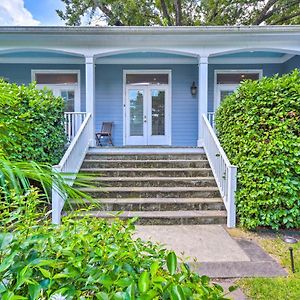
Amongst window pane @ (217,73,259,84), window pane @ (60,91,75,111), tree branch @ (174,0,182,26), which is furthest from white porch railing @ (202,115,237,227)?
tree branch @ (174,0,182,26)

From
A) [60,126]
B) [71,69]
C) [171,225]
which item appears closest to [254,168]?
[171,225]

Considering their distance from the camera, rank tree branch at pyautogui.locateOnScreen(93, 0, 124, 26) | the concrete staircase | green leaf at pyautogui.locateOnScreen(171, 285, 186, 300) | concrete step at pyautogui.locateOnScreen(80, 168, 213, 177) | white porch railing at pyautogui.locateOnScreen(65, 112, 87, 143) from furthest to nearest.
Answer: tree branch at pyautogui.locateOnScreen(93, 0, 124, 26) → white porch railing at pyautogui.locateOnScreen(65, 112, 87, 143) → concrete step at pyautogui.locateOnScreen(80, 168, 213, 177) → the concrete staircase → green leaf at pyautogui.locateOnScreen(171, 285, 186, 300)

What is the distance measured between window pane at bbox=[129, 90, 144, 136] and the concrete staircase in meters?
2.62

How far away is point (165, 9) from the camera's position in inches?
543

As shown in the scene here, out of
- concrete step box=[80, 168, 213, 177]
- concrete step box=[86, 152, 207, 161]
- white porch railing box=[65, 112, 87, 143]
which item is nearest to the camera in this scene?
concrete step box=[80, 168, 213, 177]

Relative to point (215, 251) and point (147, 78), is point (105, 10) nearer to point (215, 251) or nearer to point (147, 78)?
point (147, 78)

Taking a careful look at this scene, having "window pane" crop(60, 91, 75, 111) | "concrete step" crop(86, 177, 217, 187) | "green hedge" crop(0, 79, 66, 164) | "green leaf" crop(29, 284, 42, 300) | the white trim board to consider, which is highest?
the white trim board

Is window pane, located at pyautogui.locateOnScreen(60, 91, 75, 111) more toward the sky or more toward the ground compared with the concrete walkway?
more toward the sky

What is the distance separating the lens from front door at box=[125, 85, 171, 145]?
905 centimetres

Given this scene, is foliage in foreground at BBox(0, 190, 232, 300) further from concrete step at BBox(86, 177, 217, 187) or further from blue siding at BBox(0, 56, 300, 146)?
blue siding at BBox(0, 56, 300, 146)

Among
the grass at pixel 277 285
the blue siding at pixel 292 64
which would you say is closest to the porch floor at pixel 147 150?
the grass at pixel 277 285

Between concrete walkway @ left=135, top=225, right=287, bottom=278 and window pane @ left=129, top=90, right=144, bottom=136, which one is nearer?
concrete walkway @ left=135, top=225, right=287, bottom=278

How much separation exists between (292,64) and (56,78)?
7.28 metres

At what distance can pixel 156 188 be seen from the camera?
5539 millimetres
